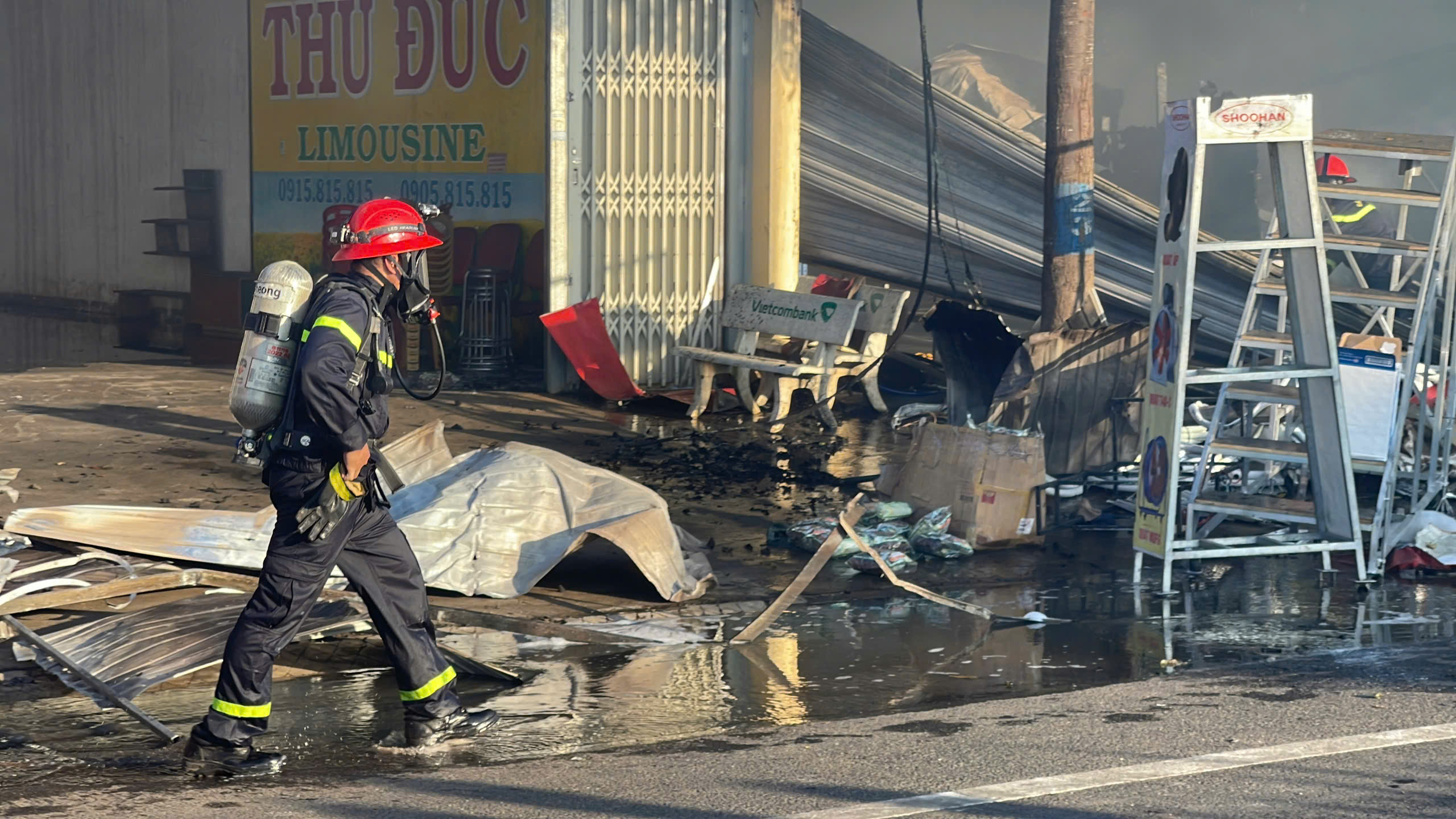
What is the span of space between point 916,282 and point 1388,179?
10.5 metres

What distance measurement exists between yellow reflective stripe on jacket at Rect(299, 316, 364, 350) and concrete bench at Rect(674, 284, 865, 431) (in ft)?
24.2

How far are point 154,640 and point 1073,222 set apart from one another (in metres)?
8.40

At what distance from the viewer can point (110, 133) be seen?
20.6 meters

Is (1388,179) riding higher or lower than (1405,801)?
higher

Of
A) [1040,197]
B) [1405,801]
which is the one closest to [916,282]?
[1040,197]

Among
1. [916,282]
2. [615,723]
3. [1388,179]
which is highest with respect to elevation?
[1388,179]

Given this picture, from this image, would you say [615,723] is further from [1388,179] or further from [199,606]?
[1388,179]

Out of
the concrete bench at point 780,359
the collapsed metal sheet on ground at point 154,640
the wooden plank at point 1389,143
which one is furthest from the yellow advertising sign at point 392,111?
the collapsed metal sheet on ground at point 154,640

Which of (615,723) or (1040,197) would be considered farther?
(1040,197)

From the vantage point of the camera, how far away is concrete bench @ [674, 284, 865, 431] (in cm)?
1275

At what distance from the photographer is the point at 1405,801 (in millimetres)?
4641

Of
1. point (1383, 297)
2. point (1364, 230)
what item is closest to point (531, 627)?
point (1383, 297)

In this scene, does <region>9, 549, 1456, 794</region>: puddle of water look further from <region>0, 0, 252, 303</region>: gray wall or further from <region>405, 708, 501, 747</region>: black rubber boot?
<region>0, 0, 252, 303</region>: gray wall

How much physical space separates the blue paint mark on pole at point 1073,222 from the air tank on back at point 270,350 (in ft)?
27.1
